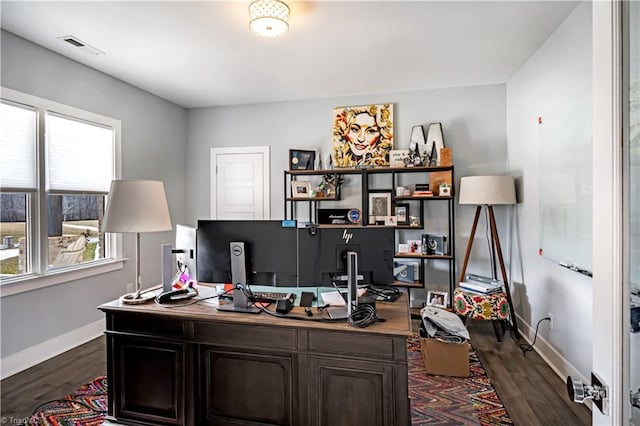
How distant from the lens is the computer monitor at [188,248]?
89.2 inches

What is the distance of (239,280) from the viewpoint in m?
1.91

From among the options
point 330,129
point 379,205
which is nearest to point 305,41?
point 330,129

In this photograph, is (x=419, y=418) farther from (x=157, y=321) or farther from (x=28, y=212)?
(x=28, y=212)

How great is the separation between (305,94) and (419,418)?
12.3ft

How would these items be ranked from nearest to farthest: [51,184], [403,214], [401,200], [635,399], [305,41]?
[635,399] → [305,41] → [51,184] → [403,214] → [401,200]

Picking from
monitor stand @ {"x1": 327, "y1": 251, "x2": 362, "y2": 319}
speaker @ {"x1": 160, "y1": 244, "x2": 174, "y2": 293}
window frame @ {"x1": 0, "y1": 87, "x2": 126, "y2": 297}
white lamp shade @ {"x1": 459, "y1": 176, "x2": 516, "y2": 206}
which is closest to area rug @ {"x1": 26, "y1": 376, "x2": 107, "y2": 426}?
speaker @ {"x1": 160, "y1": 244, "x2": 174, "y2": 293}

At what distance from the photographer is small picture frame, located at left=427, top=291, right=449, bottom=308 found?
388cm

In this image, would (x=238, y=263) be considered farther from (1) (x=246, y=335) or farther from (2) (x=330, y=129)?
(2) (x=330, y=129)

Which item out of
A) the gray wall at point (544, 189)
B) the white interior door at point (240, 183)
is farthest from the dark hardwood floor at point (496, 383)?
the white interior door at point (240, 183)

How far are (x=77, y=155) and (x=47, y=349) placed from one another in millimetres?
1844

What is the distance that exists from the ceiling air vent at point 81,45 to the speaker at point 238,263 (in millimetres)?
2462

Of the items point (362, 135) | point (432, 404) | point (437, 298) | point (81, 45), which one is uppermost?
point (81, 45)

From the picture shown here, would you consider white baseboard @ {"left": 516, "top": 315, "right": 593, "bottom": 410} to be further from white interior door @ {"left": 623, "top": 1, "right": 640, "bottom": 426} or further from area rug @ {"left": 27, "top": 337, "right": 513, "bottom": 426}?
white interior door @ {"left": 623, "top": 1, "right": 640, "bottom": 426}

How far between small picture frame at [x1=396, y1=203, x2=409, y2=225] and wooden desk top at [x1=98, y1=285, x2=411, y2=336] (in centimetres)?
200
